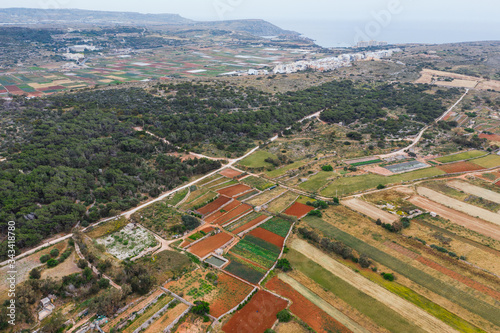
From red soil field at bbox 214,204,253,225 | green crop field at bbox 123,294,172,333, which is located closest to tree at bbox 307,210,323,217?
red soil field at bbox 214,204,253,225

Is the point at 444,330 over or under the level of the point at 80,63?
under

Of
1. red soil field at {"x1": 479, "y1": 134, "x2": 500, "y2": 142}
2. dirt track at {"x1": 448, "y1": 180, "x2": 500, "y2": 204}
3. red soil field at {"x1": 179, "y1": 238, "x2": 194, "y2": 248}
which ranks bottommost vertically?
red soil field at {"x1": 179, "y1": 238, "x2": 194, "y2": 248}

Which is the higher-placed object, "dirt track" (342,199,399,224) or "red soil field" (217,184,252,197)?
"dirt track" (342,199,399,224)

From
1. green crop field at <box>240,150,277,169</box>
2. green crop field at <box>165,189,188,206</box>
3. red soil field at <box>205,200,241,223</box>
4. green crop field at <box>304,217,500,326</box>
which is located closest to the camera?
green crop field at <box>304,217,500,326</box>

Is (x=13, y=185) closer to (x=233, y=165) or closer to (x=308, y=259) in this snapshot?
(x=233, y=165)

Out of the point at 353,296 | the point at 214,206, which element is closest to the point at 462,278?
the point at 353,296

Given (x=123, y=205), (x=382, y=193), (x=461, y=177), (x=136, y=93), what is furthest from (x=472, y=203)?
(x=136, y=93)

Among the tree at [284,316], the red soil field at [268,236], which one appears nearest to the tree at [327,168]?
the red soil field at [268,236]

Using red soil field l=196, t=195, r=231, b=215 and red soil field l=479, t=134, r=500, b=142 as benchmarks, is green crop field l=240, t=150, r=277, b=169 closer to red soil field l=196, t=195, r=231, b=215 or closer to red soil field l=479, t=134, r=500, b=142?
red soil field l=196, t=195, r=231, b=215
